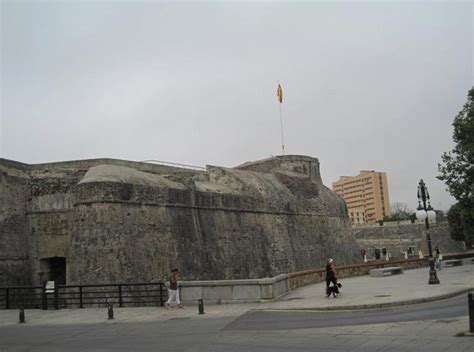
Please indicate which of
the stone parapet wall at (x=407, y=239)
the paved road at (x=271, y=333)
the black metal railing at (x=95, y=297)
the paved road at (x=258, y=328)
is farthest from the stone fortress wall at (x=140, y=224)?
the stone parapet wall at (x=407, y=239)

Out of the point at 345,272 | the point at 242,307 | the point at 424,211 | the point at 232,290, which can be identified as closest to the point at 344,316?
the point at 242,307

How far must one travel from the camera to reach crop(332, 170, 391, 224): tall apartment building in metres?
125

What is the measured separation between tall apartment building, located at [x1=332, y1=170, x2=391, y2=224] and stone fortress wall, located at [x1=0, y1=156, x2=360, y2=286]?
308 ft

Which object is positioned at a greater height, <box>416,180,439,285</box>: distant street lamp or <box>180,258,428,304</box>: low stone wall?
<box>416,180,439,285</box>: distant street lamp

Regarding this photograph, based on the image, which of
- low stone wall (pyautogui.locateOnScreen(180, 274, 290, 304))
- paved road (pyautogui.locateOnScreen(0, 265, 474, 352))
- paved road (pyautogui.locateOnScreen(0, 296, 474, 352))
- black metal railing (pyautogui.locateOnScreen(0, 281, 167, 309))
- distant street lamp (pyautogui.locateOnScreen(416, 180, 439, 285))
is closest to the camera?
paved road (pyautogui.locateOnScreen(0, 296, 474, 352))

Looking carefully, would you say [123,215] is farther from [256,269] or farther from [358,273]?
[358,273]

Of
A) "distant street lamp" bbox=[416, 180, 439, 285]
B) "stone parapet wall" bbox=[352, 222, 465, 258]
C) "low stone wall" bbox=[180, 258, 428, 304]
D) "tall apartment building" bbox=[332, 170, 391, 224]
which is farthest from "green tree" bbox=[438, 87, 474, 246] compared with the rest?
"tall apartment building" bbox=[332, 170, 391, 224]

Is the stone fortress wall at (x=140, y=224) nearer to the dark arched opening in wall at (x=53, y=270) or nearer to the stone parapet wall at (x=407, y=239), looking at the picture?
the dark arched opening in wall at (x=53, y=270)

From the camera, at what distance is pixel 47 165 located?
85.5ft

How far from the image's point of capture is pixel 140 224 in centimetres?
2203

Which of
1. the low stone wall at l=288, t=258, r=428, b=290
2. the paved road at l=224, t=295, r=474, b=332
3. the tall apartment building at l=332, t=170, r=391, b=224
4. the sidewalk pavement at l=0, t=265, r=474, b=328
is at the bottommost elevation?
the paved road at l=224, t=295, r=474, b=332

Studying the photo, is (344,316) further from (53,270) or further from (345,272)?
(53,270)

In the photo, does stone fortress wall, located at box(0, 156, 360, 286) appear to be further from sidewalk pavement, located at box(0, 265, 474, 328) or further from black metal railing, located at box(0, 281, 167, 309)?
sidewalk pavement, located at box(0, 265, 474, 328)

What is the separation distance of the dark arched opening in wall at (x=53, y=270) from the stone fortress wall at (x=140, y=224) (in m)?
0.05
